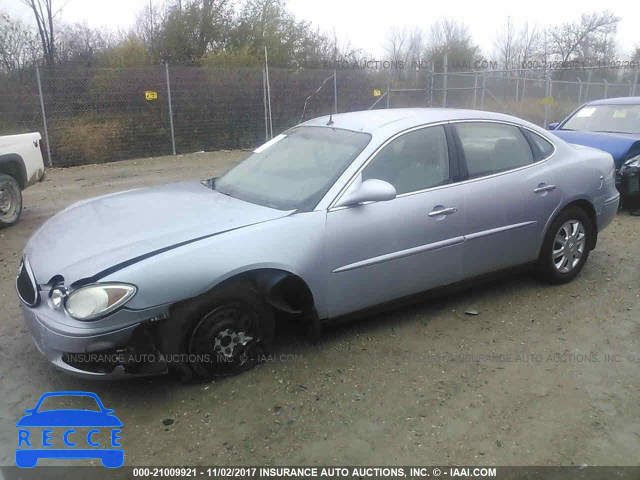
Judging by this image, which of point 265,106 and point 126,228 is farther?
point 265,106

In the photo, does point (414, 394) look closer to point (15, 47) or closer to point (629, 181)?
point (629, 181)

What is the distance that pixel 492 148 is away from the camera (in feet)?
14.6

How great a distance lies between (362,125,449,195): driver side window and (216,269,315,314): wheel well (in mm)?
886

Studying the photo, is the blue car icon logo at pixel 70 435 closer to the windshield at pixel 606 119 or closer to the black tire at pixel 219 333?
the black tire at pixel 219 333

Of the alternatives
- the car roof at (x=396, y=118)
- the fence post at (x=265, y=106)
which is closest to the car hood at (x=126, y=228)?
the car roof at (x=396, y=118)

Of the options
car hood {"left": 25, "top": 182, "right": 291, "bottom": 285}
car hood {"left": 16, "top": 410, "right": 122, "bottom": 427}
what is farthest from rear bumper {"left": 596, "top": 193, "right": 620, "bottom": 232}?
car hood {"left": 16, "top": 410, "right": 122, "bottom": 427}

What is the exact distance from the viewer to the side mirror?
11.7ft

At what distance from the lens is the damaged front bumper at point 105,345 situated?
2920 mm

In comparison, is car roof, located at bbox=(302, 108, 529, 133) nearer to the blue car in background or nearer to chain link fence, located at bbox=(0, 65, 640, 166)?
the blue car in background

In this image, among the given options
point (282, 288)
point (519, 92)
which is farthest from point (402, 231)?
point (519, 92)

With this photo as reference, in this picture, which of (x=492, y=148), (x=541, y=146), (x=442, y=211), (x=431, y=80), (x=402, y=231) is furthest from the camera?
(x=431, y=80)

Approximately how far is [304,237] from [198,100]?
42.0 feet

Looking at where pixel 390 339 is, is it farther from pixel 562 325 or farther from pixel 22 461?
pixel 22 461

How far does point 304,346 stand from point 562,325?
1.98m
